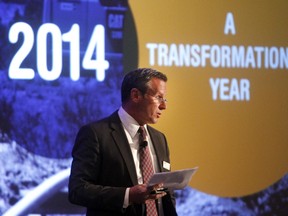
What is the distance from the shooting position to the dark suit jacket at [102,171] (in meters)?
2.73

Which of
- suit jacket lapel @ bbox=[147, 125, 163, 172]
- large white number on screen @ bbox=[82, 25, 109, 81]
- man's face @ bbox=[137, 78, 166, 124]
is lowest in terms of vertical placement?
suit jacket lapel @ bbox=[147, 125, 163, 172]

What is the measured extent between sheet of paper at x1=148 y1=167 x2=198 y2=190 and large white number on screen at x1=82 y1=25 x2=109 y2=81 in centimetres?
148

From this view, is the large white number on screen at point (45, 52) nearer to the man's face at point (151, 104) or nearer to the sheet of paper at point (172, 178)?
the man's face at point (151, 104)

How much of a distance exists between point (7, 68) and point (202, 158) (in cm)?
144

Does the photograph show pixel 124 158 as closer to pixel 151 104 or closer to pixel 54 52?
pixel 151 104

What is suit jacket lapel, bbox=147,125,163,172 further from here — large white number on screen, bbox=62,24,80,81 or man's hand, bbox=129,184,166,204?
large white number on screen, bbox=62,24,80,81

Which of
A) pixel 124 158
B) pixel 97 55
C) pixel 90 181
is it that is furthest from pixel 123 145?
pixel 97 55

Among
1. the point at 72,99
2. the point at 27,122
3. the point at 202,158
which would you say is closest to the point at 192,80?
Result: the point at 202,158

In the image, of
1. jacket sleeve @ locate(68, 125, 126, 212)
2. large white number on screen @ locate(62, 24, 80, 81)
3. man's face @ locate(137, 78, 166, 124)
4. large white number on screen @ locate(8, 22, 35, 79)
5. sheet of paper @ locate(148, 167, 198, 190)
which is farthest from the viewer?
large white number on screen @ locate(62, 24, 80, 81)

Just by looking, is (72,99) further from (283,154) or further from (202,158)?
(283,154)

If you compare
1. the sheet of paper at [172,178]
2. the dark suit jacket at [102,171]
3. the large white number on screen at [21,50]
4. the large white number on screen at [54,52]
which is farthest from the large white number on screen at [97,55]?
the sheet of paper at [172,178]

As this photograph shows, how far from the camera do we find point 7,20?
3959 mm

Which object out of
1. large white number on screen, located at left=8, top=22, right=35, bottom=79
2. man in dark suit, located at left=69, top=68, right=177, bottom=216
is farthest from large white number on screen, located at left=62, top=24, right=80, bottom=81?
man in dark suit, located at left=69, top=68, right=177, bottom=216

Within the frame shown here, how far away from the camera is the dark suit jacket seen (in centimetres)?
273
